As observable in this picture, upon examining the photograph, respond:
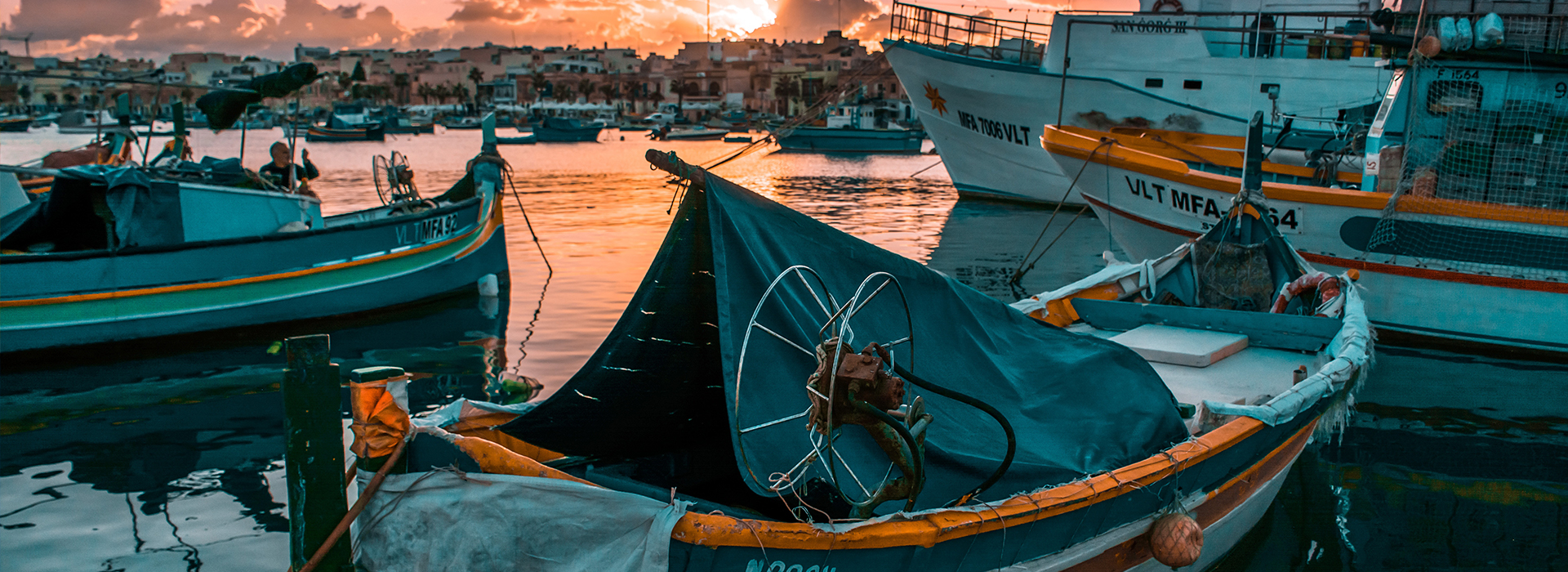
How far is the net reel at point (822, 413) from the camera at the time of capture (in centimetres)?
416

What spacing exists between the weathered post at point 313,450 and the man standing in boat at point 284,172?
11.6 meters

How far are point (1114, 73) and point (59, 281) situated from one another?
2293 cm

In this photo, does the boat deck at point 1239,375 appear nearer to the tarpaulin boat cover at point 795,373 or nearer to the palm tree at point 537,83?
the tarpaulin boat cover at point 795,373

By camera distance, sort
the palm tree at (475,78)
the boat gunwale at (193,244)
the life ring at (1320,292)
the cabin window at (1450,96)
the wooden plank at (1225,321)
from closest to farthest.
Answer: the wooden plank at (1225,321) < the life ring at (1320,292) < the boat gunwale at (193,244) < the cabin window at (1450,96) < the palm tree at (475,78)

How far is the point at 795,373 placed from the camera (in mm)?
4801

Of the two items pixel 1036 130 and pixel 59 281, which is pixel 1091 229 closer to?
pixel 1036 130

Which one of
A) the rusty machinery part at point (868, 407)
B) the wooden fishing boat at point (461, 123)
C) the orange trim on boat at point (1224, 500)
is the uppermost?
the wooden fishing boat at point (461, 123)

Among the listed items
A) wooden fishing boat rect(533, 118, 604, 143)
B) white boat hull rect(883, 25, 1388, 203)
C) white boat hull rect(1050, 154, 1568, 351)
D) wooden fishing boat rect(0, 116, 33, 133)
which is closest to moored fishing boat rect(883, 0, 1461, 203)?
white boat hull rect(883, 25, 1388, 203)

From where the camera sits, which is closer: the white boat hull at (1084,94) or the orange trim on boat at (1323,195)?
the orange trim on boat at (1323,195)

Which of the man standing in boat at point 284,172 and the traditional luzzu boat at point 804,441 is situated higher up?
the man standing in boat at point 284,172

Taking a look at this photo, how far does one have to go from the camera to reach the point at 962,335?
5.76 metres

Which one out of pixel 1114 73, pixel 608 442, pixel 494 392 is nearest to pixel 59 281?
pixel 494 392

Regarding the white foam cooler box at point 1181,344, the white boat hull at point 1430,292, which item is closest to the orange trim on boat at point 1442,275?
the white boat hull at point 1430,292

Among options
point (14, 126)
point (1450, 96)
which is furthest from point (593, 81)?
point (1450, 96)
